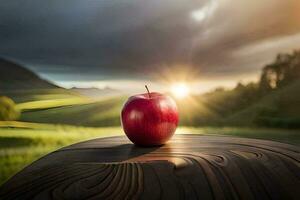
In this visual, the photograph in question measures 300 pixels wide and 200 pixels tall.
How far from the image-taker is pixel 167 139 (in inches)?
50.3

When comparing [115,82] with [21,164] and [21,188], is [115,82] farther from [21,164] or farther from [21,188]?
[21,188]

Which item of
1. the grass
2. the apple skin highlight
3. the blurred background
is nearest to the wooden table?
the apple skin highlight

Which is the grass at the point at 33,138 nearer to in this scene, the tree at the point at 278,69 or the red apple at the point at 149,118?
the tree at the point at 278,69

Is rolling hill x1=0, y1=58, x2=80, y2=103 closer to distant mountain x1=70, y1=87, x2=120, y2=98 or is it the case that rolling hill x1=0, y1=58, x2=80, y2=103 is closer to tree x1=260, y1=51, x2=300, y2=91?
distant mountain x1=70, y1=87, x2=120, y2=98

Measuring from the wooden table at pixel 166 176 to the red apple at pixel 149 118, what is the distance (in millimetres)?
102

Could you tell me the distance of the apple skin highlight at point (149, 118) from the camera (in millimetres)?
1199

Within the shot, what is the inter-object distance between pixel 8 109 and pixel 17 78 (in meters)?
0.19

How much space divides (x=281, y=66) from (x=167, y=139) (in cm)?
181

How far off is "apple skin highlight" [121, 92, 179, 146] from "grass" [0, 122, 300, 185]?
1403mm

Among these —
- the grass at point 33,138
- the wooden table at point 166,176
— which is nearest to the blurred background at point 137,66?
the grass at point 33,138

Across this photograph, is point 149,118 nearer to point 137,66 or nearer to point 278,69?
point 137,66

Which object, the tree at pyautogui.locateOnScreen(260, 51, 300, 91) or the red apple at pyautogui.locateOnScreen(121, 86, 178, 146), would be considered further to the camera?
the tree at pyautogui.locateOnScreen(260, 51, 300, 91)

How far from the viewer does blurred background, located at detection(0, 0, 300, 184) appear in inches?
100

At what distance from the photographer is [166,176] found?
878 mm
